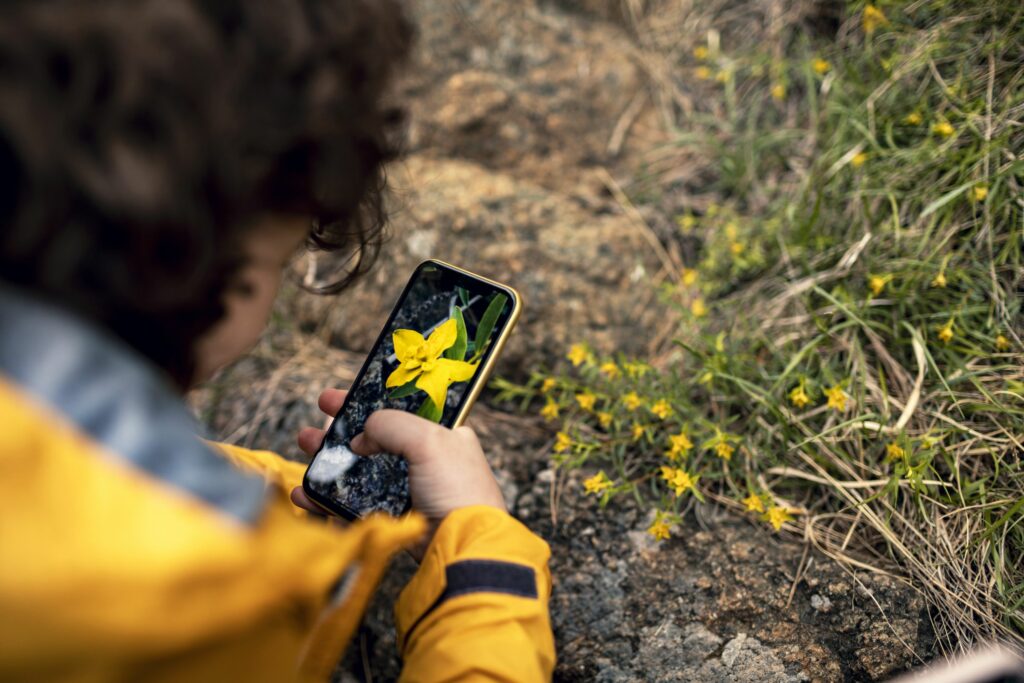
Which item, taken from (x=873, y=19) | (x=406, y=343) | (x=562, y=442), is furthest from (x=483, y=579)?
(x=873, y=19)

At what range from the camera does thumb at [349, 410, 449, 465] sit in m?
1.10

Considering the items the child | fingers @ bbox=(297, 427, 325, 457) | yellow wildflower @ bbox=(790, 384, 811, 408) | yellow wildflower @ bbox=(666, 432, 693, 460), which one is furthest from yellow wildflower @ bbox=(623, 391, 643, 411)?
the child

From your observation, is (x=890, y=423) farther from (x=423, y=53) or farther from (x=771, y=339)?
(x=423, y=53)

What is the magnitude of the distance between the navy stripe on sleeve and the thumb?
0.63 ft

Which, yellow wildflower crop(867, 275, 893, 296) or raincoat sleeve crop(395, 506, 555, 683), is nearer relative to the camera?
raincoat sleeve crop(395, 506, 555, 683)

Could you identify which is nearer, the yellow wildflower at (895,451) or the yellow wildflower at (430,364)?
the yellow wildflower at (430,364)

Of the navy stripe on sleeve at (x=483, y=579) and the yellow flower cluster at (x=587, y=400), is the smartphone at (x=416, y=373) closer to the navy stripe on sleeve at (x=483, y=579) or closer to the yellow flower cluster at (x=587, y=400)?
the navy stripe on sleeve at (x=483, y=579)

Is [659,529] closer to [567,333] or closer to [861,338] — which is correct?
[567,333]

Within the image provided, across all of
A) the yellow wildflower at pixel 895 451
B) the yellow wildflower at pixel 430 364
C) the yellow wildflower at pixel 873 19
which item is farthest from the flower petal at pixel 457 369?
the yellow wildflower at pixel 873 19

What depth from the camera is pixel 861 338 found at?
5.49 ft

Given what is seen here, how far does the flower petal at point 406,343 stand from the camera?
1279mm

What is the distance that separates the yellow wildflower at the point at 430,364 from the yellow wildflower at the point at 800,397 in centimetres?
72

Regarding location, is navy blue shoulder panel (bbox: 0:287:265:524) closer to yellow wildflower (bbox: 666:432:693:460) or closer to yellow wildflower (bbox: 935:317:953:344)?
yellow wildflower (bbox: 666:432:693:460)

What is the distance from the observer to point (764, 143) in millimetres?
2047
